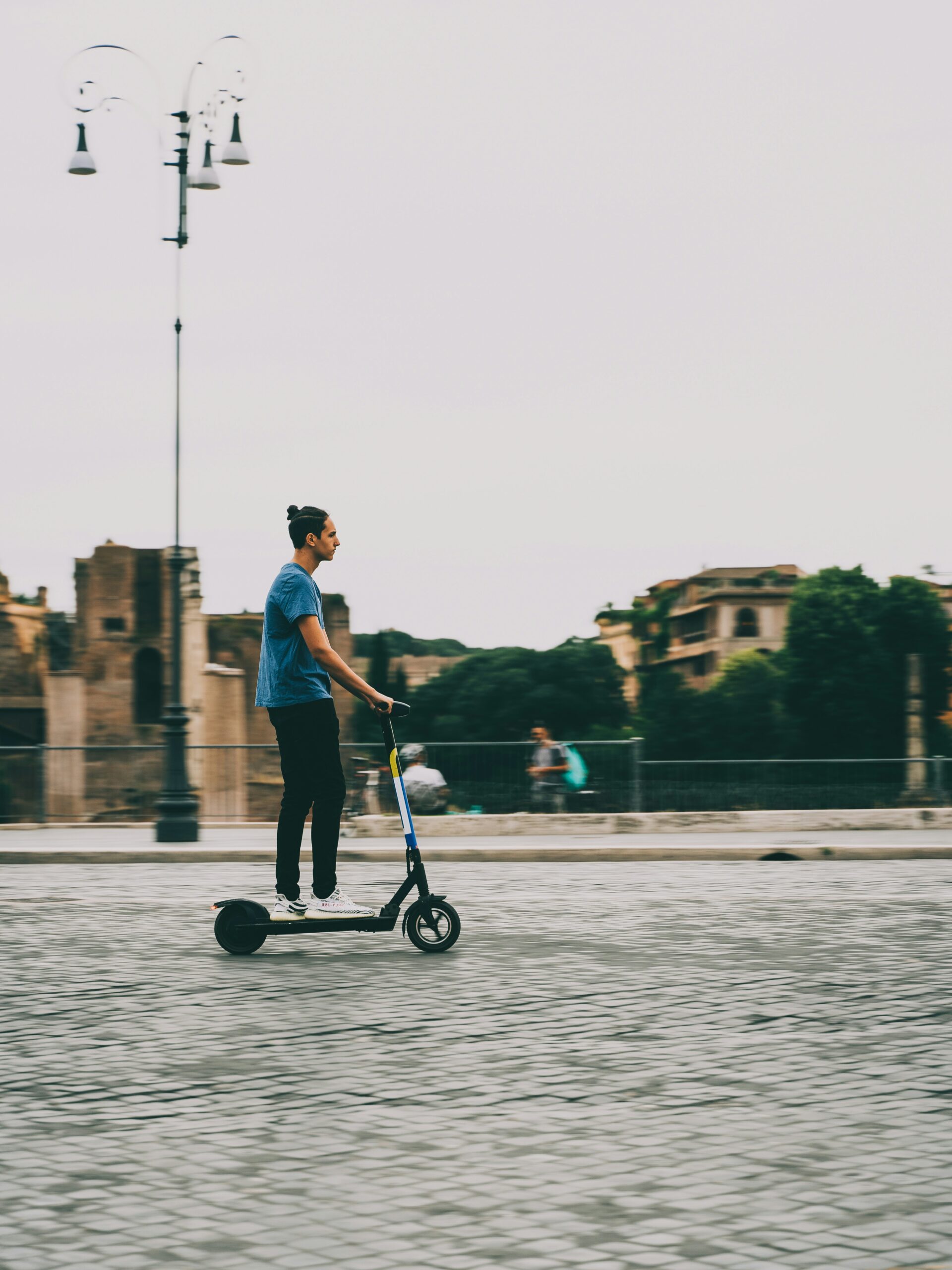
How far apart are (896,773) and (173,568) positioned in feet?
29.3

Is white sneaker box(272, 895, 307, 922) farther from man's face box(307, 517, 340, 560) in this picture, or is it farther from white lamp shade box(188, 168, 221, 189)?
white lamp shade box(188, 168, 221, 189)

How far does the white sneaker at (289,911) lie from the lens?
7.35m

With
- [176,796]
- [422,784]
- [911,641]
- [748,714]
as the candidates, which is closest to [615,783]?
[422,784]

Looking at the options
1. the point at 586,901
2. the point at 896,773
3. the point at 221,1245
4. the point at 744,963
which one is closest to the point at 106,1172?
the point at 221,1245

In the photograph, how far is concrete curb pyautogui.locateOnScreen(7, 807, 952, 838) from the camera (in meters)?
18.0

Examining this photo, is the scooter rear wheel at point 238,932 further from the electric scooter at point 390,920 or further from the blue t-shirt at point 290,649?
the blue t-shirt at point 290,649

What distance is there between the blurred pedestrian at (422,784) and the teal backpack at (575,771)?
1427 millimetres

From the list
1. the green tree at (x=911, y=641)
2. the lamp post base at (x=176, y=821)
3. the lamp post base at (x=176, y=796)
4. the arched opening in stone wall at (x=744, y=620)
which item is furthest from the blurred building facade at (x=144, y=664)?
the lamp post base at (x=176, y=821)

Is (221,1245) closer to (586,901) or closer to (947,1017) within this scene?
(947,1017)

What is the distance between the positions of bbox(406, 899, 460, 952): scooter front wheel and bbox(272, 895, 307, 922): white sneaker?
49cm

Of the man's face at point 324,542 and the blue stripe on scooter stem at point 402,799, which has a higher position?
the man's face at point 324,542

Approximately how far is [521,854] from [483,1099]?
10.1 metres

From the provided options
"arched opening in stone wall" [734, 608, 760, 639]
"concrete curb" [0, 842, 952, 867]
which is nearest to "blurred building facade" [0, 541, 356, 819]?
"arched opening in stone wall" [734, 608, 760, 639]

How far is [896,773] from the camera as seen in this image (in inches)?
768
